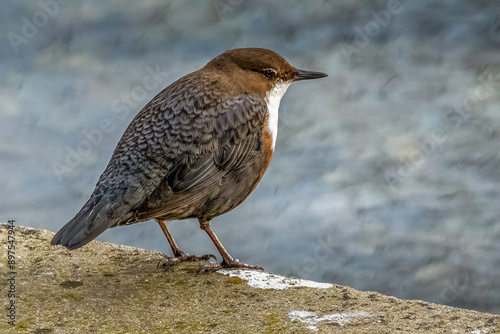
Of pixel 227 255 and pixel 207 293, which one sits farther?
pixel 227 255

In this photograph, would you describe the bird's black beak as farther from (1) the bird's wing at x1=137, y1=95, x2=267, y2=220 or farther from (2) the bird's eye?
(1) the bird's wing at x1=137, y1=95, x2=267, y2=220

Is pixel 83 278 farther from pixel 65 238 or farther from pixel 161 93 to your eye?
pixel 161 93

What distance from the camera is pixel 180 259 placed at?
4.90 metres

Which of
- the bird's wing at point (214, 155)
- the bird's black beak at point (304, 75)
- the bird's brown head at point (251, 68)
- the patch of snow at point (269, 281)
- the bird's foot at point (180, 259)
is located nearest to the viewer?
the bird's wing at point (214, 155)

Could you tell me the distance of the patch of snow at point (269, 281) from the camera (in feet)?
14.7

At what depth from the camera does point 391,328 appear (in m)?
3.74

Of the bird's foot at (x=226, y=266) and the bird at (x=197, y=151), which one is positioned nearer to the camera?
the bird at (x=197, y=151)

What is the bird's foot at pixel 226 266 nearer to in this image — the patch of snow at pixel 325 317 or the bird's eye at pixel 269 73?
the patch of snow at pixel 325 317

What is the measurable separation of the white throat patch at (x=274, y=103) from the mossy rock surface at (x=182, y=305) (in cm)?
118

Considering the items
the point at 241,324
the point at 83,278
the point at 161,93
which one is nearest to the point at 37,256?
the point at 83,278

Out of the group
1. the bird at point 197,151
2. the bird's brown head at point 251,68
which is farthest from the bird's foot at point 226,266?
the bird's brown head at point 251,68

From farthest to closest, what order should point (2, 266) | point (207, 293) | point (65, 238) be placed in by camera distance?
point (2, 266) → point (207, 293) → point (65, 238)

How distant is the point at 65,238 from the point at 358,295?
2.12 m

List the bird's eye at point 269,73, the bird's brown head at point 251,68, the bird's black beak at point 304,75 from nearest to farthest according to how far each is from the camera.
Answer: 1. the bird's brown head at point 251,68
2. the bird's eye at point 269,73
3. the bird's black beak at point 304,75
